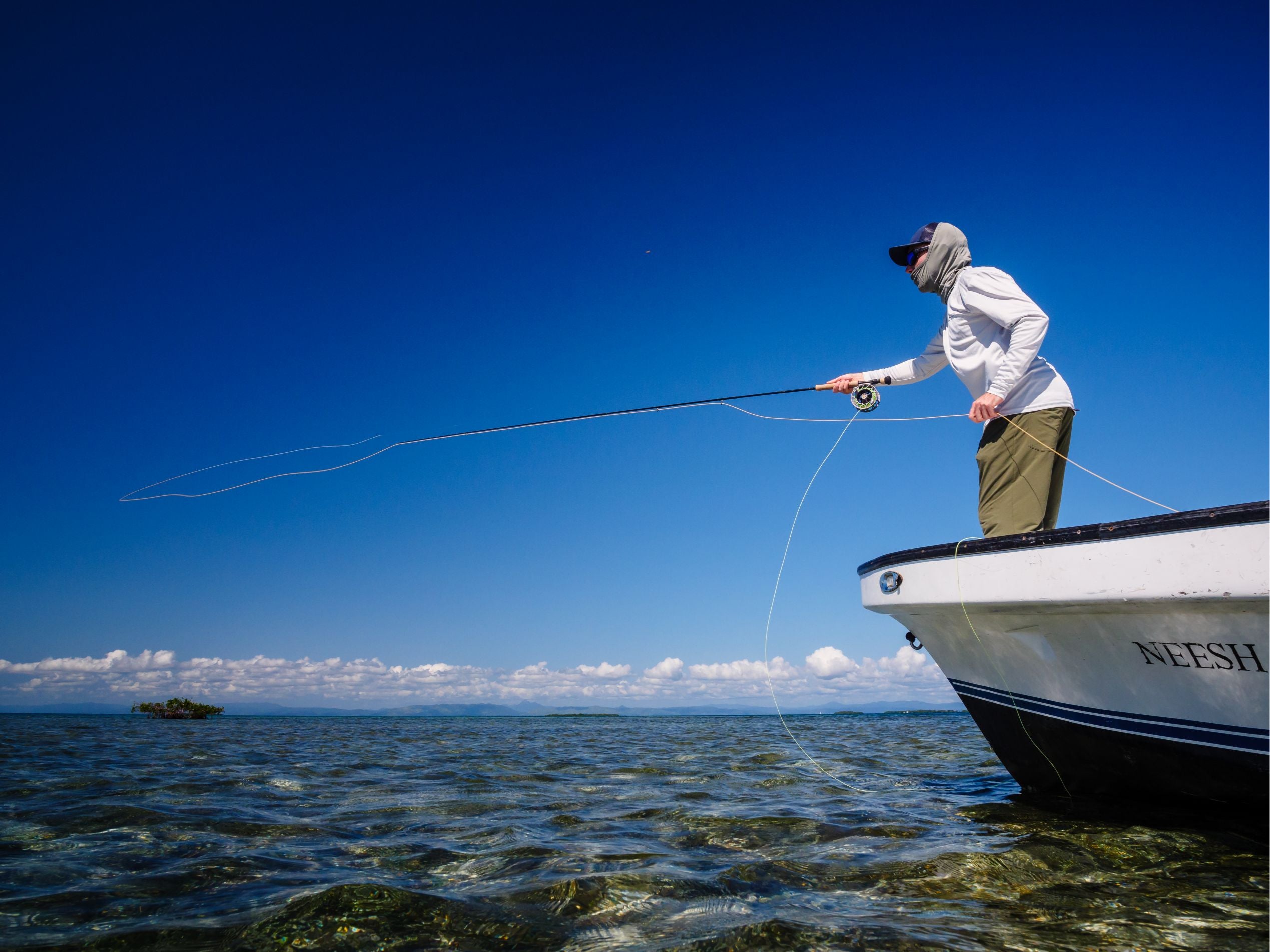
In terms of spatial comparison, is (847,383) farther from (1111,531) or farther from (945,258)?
(1111,531)

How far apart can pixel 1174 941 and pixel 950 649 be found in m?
2.96

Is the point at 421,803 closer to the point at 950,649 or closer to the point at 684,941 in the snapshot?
the point at 684,941

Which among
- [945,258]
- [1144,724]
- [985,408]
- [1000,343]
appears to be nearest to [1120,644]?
[1144,724]

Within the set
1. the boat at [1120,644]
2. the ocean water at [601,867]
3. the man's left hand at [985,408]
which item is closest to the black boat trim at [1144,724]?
the boat at [1120,644]

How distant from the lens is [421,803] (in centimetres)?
538

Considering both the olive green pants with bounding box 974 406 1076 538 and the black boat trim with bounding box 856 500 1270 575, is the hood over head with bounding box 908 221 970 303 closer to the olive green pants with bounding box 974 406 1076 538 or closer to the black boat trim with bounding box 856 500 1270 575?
the olive green pants with bounding box 974 406 1076 538

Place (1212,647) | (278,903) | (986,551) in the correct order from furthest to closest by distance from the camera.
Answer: (986,551), (1212,647), (278,903)

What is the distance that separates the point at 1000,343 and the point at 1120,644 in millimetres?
2155

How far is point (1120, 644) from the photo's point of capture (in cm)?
388

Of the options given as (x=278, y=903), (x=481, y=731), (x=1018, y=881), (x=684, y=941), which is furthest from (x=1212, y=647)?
(x=481, y=731)

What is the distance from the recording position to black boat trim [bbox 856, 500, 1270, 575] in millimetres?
3195

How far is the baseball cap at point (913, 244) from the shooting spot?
5.31 meters

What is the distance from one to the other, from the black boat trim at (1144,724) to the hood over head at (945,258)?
2960 millimetres

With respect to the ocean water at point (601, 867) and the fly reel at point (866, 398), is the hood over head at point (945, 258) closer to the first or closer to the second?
the fly reel at point (866, 398)
